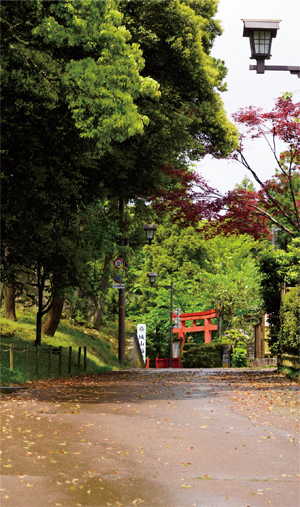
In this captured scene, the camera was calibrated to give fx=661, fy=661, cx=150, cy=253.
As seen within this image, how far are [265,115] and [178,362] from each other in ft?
92.1

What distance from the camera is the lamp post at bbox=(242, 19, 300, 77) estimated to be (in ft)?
40.9

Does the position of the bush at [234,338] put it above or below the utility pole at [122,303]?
below

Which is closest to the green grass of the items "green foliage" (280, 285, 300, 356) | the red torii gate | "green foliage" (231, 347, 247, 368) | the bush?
"green foliage" (280, 285, 300, 356)

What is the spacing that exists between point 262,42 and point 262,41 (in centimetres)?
2

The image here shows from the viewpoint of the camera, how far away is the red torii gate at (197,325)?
4519 centimetres

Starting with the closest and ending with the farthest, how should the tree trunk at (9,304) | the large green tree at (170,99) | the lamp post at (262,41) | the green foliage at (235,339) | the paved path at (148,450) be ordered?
the paved path at (148,450), the lamp post at (262,41), the large green tree at (170,99), the tree trunk at (9,304), the green foliage at (235,339)

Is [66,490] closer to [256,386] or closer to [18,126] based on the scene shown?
[18,126]

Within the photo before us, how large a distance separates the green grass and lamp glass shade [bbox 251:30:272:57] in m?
9.17

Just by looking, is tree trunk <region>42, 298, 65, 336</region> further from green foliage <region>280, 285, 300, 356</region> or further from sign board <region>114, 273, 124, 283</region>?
green foliage <region>280, 285, 300, 356</region>

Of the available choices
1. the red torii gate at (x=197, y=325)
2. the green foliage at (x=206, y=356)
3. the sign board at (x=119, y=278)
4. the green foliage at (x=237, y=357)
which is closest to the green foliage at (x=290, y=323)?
the sign board at (x=119, y=278)

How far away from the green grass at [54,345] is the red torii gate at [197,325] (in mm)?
8894

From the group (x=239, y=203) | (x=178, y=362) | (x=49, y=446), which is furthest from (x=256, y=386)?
(x=178, y=362)

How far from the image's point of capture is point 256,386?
17.1m

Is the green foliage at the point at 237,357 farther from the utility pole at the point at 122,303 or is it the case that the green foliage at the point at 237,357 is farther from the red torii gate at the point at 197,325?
the utility pole at the point at 122,303
